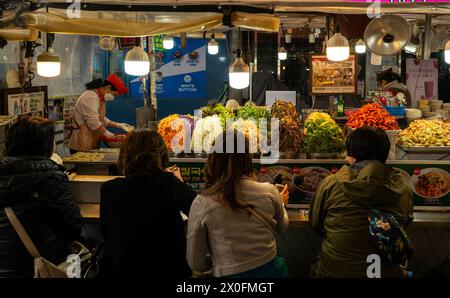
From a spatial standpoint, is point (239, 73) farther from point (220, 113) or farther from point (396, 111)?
point (396, 111)

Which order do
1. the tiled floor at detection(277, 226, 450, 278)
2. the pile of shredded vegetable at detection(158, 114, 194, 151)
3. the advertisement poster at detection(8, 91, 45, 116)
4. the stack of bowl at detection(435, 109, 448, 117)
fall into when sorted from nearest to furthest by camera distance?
1. the tiled floor at detection(277, 226, 450, 278)
2. the pile of shredded vegetable at detection(158, 114, 194, 151)
3. the advertisement poster at detection(8, 91, 45, 116)
4. the stack of bowl at detection(435, 109, 448, 117)

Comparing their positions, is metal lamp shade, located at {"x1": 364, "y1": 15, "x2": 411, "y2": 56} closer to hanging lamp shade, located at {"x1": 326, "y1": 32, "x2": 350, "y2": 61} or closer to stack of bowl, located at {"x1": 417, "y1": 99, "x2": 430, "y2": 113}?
hanging lamp shade, located at {"x1": 326, "y1": 32, "x2": 350, "y2": 61}

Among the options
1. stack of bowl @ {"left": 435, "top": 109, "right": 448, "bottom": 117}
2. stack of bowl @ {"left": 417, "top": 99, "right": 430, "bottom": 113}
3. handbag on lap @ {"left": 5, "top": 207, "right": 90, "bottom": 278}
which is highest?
stack of bowl @ {"left": 417, "top": 99, "right": 430, "bottom": 113}

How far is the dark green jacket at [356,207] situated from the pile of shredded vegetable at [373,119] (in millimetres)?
1781

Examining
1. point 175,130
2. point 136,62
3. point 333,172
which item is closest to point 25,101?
point 136,62

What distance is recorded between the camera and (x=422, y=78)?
1465 cm

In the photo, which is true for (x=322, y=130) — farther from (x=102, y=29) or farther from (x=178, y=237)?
(x=102, y=29)

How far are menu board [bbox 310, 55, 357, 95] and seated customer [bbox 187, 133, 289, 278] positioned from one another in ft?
14.3

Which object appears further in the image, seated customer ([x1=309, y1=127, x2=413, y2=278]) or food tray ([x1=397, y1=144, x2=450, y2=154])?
food tray ([x1=397, y1=144, x2=450, y2=154])

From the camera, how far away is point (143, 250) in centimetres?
326

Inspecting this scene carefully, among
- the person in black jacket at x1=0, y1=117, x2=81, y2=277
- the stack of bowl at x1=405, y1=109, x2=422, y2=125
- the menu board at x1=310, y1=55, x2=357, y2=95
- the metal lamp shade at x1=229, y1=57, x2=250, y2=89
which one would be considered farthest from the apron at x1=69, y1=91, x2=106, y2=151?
the stack of bowl at x1=405, y1=109, x2=422, y2=125

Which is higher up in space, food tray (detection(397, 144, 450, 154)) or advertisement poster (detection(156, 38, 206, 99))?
advertisement poster (detection(156, 38, 206, 99))

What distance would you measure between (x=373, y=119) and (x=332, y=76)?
1.93 meters

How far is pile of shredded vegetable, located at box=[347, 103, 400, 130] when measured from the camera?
5.46m
